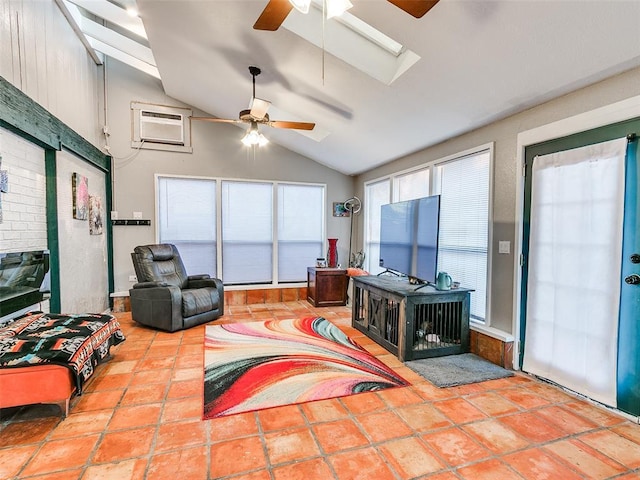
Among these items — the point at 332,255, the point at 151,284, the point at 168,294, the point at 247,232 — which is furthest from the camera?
the point at 247,232

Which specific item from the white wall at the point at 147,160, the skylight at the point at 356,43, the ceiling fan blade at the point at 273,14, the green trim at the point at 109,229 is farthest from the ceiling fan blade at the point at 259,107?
the green trim at the point at 109,229

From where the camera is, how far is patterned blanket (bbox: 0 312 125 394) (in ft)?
6.40

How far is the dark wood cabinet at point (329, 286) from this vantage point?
16.6 feet

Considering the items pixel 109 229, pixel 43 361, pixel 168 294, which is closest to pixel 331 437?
pixel 43 361

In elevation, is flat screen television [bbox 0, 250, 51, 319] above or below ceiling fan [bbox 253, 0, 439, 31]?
below

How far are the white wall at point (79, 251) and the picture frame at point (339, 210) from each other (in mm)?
3724

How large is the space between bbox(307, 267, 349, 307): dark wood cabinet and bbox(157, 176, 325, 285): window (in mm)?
722

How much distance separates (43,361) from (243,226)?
361 cm

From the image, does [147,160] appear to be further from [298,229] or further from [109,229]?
[298,229]

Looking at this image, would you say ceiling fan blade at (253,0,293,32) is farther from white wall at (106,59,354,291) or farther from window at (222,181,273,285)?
window at (222,181,273,285)

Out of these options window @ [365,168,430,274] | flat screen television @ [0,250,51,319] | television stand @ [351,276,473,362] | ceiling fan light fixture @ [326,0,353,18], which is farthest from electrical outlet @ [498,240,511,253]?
flat screen television @ [0,250,51,319]

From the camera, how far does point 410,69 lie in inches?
103

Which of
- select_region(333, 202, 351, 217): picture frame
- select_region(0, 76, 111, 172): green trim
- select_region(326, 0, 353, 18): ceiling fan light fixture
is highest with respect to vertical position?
select_region(326, 0, 353, 18): ceiling fan light fixture

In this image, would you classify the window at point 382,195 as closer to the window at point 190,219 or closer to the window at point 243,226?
the window at point 243,226
